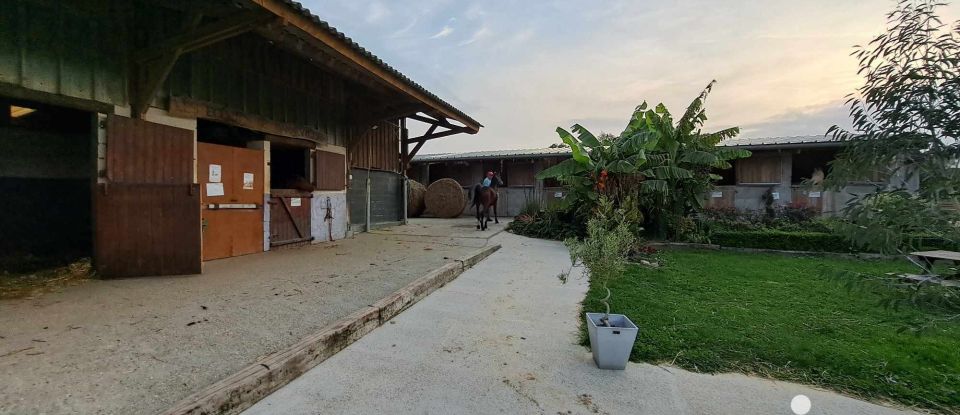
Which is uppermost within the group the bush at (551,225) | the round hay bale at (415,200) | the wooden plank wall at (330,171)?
the wooden plank wall at (330,171)

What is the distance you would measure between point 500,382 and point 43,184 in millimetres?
8359

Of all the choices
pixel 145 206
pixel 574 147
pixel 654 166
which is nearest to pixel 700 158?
pixel 654 166

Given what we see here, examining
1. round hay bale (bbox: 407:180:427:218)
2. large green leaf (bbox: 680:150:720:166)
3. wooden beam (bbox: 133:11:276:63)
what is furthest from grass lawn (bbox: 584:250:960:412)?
round hay bale (bbox: 407:180:427:218)

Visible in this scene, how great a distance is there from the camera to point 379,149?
1227 centimetres

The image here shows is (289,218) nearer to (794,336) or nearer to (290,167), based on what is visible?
(290,167)

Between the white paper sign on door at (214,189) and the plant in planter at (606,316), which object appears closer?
the plant in planter at (606,316)

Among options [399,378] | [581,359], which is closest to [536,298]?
[581,359]

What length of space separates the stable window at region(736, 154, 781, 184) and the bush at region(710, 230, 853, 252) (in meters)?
6.23

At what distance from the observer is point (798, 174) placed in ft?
53.5

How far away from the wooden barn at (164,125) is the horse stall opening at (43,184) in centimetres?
2

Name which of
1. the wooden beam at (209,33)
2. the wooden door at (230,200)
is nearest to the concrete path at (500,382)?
the wooden beam at (209,33)

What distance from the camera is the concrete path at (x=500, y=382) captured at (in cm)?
265

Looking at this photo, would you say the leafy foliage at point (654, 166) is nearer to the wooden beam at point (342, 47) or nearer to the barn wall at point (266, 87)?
the wooden beam at point (342, 47)

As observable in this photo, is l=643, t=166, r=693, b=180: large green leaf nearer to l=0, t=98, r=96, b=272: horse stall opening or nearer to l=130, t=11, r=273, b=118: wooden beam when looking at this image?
l=130, t=11, r=273, b=118: wooden beam
